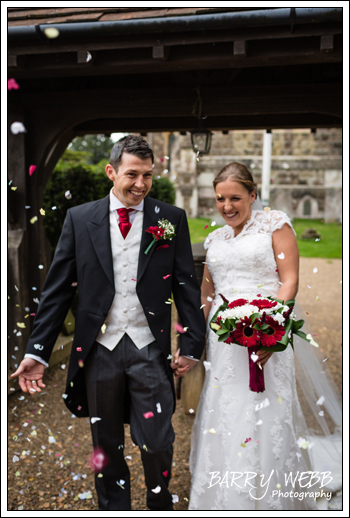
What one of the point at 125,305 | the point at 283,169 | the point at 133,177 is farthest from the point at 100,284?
the point at 283,169

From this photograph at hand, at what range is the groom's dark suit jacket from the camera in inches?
89.2

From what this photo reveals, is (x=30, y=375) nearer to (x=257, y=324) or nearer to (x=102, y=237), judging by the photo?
(x=102, y=237)

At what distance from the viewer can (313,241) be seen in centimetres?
1375

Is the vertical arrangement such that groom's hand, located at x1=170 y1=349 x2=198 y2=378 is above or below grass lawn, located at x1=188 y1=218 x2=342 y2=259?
below

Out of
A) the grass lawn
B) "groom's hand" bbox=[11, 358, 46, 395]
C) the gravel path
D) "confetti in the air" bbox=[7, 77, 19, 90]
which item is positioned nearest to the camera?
"groom's hand" bbox=[11, 358, 46, 395]

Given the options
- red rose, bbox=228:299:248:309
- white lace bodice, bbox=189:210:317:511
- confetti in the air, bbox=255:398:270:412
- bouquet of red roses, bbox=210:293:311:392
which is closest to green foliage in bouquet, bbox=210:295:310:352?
bouquet of red roses, bbox=210:293:311:392

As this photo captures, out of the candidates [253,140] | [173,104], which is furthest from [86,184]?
[253,140]

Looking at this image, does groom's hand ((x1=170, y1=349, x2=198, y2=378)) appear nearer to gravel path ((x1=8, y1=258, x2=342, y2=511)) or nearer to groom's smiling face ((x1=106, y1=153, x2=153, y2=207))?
gravel path ((x1=8, y1=258, x2=342, y2=511))

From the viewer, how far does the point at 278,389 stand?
2.63 metres

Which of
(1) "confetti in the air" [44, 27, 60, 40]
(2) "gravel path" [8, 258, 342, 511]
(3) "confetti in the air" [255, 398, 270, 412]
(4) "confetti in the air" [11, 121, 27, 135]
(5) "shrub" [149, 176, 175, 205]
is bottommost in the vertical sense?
(2) "gravel path" [8, 258, 342, 511]

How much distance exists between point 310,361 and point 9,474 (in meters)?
2.59

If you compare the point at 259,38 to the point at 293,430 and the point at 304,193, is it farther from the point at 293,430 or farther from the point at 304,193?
the point at 304,193

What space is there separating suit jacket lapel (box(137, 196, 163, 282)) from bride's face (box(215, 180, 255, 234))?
0.48m

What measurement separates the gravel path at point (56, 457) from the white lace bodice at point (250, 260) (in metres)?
0.44
